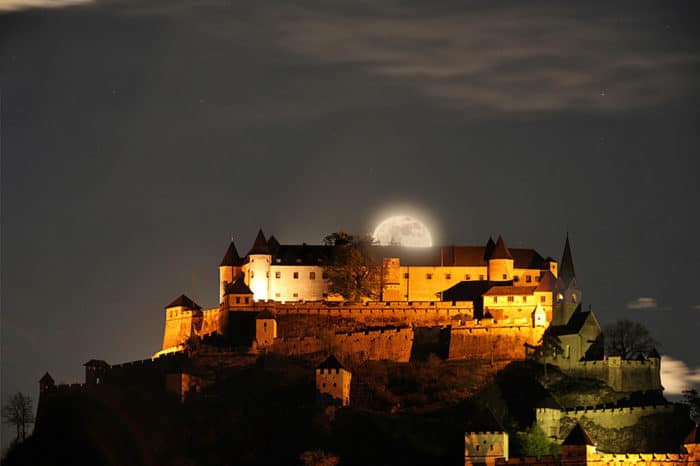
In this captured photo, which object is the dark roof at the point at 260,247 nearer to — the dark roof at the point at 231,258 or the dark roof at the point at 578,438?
the dark roof at the point at 231,258

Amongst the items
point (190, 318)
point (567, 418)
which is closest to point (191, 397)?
point (190, 318)

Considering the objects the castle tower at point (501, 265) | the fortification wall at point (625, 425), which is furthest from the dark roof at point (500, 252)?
the fortification wall at point (625, 425)

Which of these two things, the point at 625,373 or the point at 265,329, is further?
the point at 265,329

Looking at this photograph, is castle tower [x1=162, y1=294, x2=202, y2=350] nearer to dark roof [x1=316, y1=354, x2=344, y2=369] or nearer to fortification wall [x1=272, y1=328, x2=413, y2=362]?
fortification wall [x1=272, y1=328, x2=413, y2=362]

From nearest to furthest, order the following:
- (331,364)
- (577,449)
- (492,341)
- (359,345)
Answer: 1. (577,449)
2. (331,364)
3. (492,341)
4. (359,345)

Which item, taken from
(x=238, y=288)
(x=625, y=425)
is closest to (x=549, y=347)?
(x=625, y=425)

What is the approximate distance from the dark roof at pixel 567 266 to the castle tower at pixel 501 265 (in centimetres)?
304

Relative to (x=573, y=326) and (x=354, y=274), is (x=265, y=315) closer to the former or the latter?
(x=354, y=274)

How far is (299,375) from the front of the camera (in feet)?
354

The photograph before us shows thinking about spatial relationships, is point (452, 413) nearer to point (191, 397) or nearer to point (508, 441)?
point (508, 441)

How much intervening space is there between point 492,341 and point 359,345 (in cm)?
683

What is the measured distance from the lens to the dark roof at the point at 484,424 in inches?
3894

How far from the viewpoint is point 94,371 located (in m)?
110

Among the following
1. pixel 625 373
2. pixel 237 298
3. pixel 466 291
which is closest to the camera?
pixel 625 373
